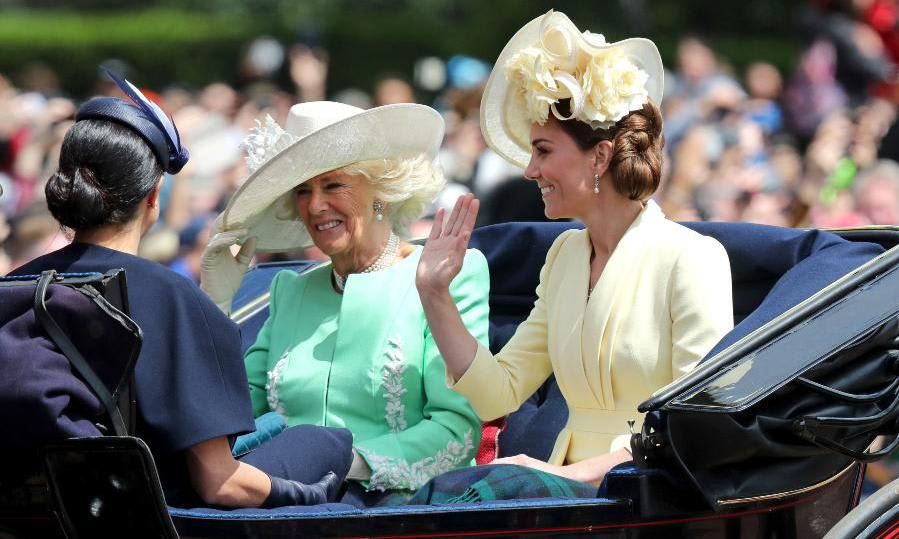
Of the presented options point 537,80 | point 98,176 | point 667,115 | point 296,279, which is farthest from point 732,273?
point 667,115

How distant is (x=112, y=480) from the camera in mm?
2865

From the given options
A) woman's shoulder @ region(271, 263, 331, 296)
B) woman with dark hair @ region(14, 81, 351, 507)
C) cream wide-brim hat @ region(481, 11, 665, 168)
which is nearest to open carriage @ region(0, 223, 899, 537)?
woman with dark hair @ region(14, 81, 351, 507)

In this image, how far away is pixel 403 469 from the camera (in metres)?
3.70

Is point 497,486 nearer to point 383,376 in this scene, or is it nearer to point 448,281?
point 448,281

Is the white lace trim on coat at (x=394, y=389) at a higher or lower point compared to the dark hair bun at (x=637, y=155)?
lower

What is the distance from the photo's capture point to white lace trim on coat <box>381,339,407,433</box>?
383 cm

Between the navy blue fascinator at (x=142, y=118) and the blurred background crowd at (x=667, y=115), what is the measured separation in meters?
0.51

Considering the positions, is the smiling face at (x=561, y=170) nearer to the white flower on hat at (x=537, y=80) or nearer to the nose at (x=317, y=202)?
the white flower on hat at (x=537, y=80)

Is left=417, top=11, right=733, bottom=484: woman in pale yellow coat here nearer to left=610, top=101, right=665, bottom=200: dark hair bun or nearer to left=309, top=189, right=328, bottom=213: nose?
left=610, top=101, right=665, bottom=200: dark hair bun

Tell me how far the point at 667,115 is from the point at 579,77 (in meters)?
5.75

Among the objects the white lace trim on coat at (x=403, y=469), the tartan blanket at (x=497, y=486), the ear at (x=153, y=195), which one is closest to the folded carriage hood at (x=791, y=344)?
the tartan blanket at (x=497, y=486)

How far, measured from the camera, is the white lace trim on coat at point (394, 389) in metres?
3.83

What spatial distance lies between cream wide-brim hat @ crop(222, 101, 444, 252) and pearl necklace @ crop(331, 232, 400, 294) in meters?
0.23

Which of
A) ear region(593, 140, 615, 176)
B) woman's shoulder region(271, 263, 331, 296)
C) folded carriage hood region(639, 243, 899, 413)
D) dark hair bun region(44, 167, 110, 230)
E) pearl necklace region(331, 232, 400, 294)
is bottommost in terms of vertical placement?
folded carriage hood region(639, 243, 899, 413)
